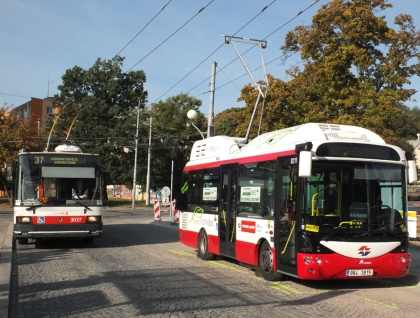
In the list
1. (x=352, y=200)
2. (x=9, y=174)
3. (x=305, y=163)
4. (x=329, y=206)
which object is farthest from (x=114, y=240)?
(x=305, y=163)

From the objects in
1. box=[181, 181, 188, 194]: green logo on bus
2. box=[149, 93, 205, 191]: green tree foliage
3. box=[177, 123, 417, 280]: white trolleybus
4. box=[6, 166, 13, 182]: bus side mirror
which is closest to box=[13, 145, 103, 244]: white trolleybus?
box=[6, 166, 13, 182]: bus side mirror

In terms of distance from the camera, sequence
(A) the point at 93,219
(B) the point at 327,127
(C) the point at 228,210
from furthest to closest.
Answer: (A) the point at 93,219 → (C) the point at 228,210 → (B) the point at 327,127

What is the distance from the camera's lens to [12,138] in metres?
50.6

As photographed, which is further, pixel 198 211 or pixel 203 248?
pixel 198 211

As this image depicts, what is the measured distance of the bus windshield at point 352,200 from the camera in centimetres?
1021

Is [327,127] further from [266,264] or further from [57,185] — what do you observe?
[57,185]

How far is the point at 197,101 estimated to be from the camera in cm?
7531

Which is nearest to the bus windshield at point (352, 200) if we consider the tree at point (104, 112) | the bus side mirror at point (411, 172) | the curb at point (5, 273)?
the bus side mirror at point (411, 172)

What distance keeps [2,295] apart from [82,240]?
10.9 meters

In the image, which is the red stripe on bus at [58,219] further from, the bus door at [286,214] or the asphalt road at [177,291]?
the bus door at [286,214]

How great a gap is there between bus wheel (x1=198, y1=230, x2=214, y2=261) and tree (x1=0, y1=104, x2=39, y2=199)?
36.5 metres

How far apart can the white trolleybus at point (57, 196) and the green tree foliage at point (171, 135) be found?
→ 41649 mm

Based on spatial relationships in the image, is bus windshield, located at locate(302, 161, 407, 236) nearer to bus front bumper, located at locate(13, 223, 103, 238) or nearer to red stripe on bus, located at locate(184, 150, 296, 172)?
red stripe on bus, located at locate(184, 150, 296, 172)

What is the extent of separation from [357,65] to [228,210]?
45.4 feet
